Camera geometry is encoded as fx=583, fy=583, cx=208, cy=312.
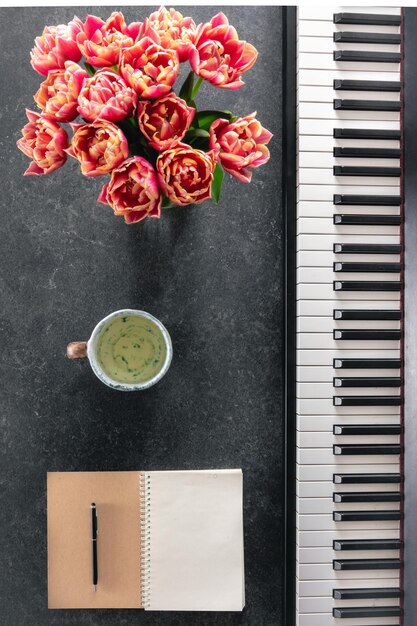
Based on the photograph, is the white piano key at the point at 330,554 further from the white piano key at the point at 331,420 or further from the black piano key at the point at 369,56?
the black piano key at the point at 369,56

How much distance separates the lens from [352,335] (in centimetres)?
108

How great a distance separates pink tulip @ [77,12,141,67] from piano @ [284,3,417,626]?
1.22 ft

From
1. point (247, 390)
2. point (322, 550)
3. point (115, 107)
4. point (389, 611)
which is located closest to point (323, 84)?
point (115, 107)

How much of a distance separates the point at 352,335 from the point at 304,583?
482mm

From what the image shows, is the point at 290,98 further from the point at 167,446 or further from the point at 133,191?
the point at 167,446

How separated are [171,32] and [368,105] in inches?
15.9

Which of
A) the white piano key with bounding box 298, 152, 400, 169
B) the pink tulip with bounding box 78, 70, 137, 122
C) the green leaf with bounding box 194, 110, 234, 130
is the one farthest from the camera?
the white piano key with bounding box 298, 152, 400, 169

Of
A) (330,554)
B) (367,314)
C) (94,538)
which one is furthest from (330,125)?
(94,538)

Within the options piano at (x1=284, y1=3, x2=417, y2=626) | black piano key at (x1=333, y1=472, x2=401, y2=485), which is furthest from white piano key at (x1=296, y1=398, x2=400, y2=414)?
black piano key at (x1=333, y1=472, x2=401, y2=485)

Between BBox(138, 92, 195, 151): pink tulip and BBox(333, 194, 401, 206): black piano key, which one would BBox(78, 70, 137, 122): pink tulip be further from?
BBox(333, 194, 401, 206): black piano key

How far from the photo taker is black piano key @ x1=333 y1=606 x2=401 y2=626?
1104 mm

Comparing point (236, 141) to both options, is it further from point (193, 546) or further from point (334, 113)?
point (193, 546)

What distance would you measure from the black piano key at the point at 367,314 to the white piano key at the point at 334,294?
0.08ft

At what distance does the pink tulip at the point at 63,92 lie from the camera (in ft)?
2.75
